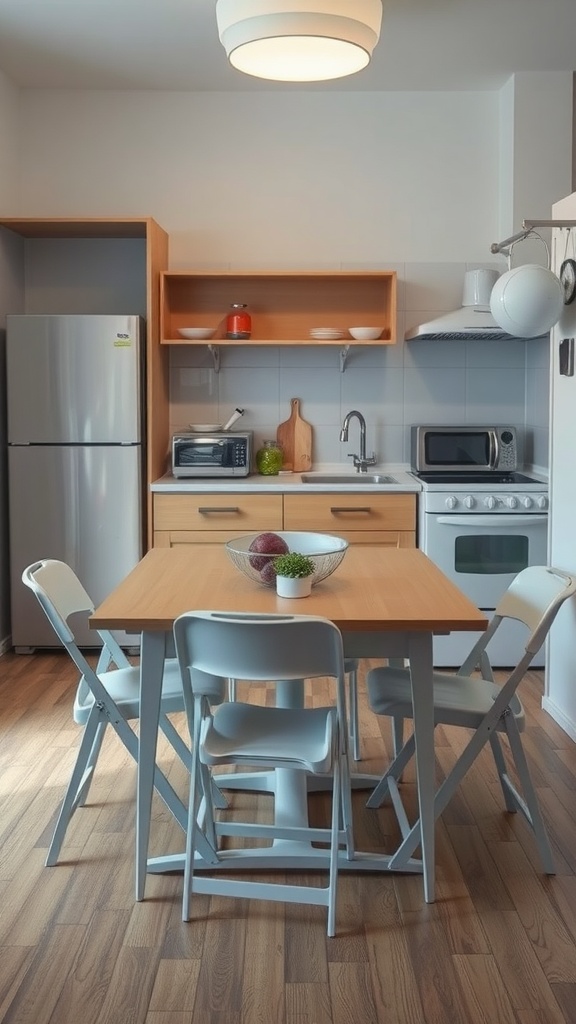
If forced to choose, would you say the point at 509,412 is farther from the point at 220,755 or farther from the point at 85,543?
the point at 220,755

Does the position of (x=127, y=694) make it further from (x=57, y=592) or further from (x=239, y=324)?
(x=239, y=324)

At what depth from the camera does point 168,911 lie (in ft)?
7.86

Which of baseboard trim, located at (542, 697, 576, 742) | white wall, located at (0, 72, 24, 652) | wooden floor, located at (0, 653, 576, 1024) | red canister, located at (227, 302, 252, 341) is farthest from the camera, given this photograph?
red canister, located at (227, 302, 252, 341)

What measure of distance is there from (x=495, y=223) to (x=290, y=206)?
1054 mm

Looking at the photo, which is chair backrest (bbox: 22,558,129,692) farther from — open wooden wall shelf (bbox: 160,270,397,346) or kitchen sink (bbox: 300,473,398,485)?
open wooden wall shelf (bbox: 160,270,397,346)

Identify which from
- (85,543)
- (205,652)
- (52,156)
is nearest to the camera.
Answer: (205,652)

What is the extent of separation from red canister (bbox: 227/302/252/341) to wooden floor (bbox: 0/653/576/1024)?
98.5 inches

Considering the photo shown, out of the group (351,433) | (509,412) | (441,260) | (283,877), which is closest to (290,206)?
(441,260)

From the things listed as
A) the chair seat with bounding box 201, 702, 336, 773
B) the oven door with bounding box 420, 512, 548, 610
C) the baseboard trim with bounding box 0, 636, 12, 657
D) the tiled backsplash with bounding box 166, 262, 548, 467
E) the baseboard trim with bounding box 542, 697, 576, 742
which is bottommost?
the baseboard trim with bounding box 542, 697, 576, 742

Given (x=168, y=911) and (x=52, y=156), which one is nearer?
(x=168, y=911)

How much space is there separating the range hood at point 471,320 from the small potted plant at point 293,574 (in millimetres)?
2324

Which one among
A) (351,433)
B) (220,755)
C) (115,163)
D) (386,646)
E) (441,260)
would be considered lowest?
(220,755)

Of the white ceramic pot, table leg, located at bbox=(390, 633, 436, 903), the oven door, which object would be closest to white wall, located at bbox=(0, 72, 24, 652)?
the oven door

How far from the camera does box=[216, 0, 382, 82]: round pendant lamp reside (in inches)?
111
